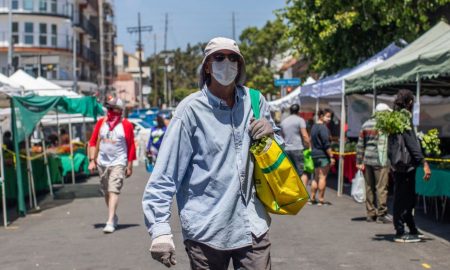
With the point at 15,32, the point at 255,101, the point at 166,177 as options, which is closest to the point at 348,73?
the point at 255,101

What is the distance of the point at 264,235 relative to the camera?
165 inches

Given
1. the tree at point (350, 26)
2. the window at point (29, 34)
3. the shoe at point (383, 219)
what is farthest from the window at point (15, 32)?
the shoe at point (383, 219)

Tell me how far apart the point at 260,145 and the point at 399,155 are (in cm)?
575

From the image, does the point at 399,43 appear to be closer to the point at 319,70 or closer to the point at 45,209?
the point at 319,70

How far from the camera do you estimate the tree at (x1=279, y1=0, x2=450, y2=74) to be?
21.5m

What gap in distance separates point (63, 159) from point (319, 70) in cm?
917

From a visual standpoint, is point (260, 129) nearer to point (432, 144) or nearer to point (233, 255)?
point (233, 255)

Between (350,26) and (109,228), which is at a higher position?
(350,26)

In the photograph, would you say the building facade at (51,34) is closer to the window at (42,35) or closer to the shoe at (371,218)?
the window at (42,35)

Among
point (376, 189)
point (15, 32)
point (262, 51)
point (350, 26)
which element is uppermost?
point (15, 32)

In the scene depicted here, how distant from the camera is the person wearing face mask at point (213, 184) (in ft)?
13.4

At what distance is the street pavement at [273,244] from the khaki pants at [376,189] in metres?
0.25

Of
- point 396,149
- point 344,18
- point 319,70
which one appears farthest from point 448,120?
point 396,149

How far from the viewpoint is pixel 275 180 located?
13.6 feet
